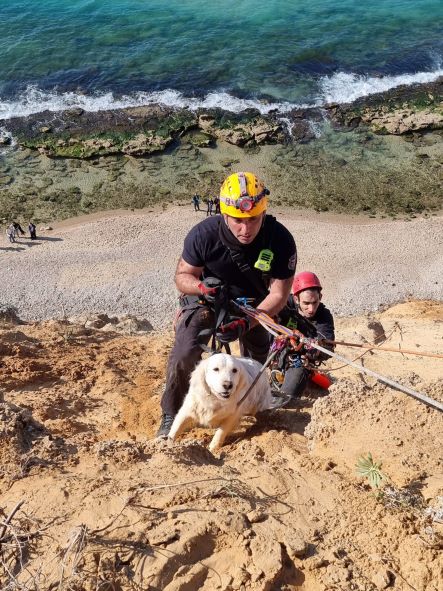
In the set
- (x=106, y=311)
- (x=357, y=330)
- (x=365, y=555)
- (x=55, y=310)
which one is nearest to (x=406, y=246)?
(x=357, y=330)

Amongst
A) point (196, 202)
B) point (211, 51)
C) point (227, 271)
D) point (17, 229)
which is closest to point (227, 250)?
point (227, 271)

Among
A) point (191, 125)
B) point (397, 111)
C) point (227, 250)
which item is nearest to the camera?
point (227, 250)

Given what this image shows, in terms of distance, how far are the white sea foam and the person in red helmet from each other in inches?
1197

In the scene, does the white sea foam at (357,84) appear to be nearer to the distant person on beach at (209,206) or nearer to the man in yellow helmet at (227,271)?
the distant person on beach at (209,206)

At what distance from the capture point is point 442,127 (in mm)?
32438

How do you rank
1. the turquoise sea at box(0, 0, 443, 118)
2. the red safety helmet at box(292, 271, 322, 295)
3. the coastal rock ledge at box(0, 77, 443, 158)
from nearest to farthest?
1. the red safety helmet at box(292, 271, 322, 295)
2. the coastal rock ledge at box(0, 77, 443, 158)
3. the turquoise sea at box(0, 0, 443, 118)

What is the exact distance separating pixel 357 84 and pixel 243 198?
35.4 meters

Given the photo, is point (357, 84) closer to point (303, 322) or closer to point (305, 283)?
point (305, 283)

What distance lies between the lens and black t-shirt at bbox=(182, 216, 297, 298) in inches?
245

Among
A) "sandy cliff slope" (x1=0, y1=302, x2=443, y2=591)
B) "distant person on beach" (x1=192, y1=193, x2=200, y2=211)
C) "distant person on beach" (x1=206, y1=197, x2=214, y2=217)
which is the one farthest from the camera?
"distant person on beach" (x1=192, y1=193, x2=200, y2=211)

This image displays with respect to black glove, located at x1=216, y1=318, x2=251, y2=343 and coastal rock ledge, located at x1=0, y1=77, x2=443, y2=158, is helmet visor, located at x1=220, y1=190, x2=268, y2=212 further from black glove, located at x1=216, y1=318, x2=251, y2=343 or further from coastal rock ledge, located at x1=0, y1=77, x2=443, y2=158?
coastal rock ledge, located at x1=0, y1=77, x2=443, y2=158

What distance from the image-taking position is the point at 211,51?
1645 inches

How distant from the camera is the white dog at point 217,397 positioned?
6.00 metres

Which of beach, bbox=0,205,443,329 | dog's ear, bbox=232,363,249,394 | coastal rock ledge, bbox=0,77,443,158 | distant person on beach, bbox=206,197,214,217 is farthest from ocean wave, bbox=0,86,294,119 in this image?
dog's ear, bbox=232,363,249,394
